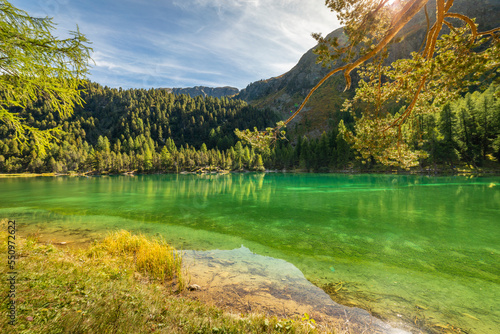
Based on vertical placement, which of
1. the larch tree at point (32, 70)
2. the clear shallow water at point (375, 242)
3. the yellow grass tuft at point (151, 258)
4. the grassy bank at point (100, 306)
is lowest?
the clear shallow water at point (375, 242)

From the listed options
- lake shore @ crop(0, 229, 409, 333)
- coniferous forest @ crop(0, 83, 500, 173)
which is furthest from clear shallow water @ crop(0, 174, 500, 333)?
coniferous forest @ crop(0, 83, 500, 173)

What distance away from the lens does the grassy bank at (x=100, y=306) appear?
3.22 metres

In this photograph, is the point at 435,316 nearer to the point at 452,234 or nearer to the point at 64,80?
the point at 452,234

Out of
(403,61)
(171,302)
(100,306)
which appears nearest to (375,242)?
(403,61)

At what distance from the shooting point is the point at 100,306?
390 cm

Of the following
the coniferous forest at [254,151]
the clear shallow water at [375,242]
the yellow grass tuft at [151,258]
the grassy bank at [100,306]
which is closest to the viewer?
the grassy bank at [100,306]

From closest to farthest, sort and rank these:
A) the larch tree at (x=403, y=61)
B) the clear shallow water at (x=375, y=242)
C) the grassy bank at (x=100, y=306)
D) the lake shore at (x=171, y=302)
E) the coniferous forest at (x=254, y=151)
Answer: the grassy bank at (x=100, y=306) → the lake shore at (x=171, y=302) → the larch tree at (x=403, y=61) → the clear shallow water at (x=375, y=242) → the coniferous forest at (x=254, y=151)

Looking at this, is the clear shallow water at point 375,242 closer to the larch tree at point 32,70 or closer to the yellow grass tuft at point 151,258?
the yellow grass tuft at point 151,258

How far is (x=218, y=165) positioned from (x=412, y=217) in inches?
4580

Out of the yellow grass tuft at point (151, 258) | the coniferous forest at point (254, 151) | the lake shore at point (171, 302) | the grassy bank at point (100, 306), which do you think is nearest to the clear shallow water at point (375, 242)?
the lake shore at point (171, 302)

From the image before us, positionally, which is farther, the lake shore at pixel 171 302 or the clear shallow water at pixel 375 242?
the clear shallow water at pixel 375 242

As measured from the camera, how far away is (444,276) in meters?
8.04

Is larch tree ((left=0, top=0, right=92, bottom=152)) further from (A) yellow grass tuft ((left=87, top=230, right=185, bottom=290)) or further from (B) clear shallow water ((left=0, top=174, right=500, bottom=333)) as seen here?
(B) clear shallow water ((left=0, top=174, right=500, bottom=333))

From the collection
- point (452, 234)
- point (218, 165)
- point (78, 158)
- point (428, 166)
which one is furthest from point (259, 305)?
point (78, 158)
